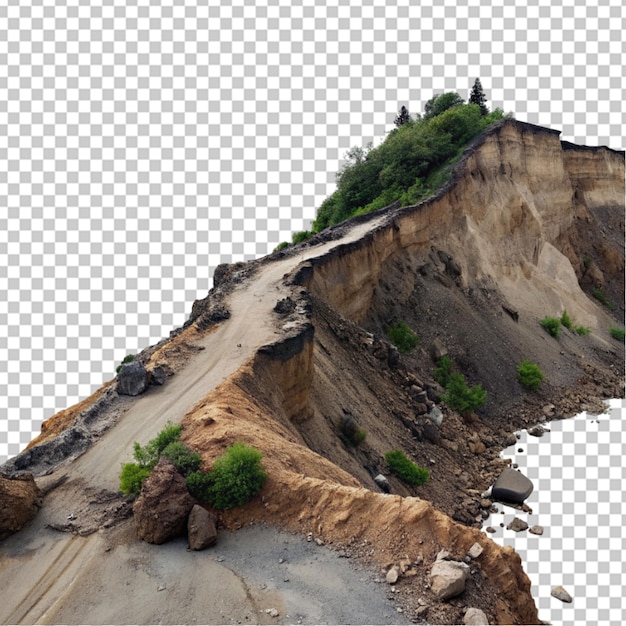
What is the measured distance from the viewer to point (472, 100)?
42.4 meters

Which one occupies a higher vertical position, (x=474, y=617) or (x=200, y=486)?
(x=200, y=486)

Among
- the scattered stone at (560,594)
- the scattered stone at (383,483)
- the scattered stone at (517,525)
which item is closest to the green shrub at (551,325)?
the scattered stone at (517,525)

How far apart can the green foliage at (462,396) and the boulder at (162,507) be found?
14.8 m

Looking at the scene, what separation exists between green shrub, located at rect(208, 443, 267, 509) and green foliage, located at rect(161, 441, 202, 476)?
404 mm

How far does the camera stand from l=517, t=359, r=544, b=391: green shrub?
83.8 feet

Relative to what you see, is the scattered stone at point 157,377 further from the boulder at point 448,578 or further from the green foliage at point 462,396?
the green foliage at point 462,396

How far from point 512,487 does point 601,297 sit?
23.7 m

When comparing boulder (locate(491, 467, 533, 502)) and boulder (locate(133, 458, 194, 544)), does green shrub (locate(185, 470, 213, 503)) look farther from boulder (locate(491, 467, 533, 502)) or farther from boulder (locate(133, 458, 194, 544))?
boulder (locate(491, 467, 533, 502))

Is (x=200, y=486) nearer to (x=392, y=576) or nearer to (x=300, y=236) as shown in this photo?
(x=392, y=576)

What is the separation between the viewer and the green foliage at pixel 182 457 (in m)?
10.4

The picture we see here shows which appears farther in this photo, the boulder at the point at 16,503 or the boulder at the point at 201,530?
the boulder at the point at 16,503

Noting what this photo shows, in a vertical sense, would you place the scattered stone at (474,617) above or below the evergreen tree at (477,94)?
below

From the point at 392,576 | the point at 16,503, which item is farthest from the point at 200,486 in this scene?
the point at 392,576

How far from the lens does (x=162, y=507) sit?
9695 millimetres
